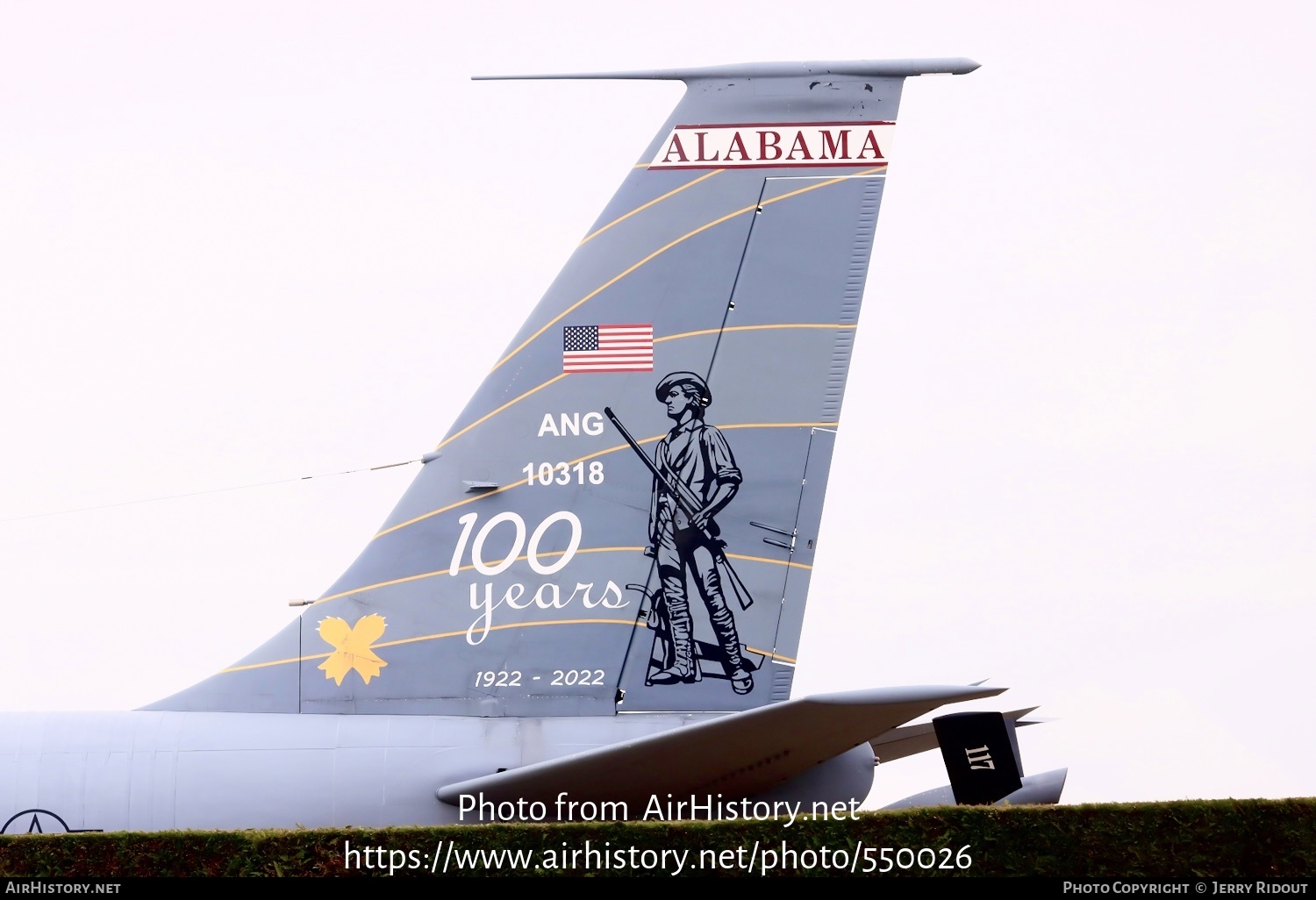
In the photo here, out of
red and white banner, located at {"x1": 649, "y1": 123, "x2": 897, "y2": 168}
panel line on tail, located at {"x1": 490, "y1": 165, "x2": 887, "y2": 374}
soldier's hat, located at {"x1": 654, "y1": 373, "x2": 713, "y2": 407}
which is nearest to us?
soldier's hat, located at {"x1": 654, "y1": 373, "x2": 713, "y2": 407}

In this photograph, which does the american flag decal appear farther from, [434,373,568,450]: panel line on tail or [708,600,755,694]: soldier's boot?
[708,600,755,694]: soldier's boot

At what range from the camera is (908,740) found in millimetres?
11797

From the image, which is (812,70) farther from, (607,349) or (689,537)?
(689,537)

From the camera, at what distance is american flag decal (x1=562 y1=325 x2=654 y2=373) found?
12062 mm

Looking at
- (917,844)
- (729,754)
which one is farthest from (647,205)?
(917,844)

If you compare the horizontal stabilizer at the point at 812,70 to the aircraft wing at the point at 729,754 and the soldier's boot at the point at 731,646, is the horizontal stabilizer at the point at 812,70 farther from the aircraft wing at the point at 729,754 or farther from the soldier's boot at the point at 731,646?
the aircraft wing at the point at 729,754

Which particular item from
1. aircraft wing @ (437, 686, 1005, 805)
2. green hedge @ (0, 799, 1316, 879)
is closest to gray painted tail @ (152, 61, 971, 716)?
aircraft wing @ (437, 686, 1005, 805)

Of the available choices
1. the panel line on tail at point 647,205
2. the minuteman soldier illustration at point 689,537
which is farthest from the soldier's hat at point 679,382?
the panel line on tail at point 647,205

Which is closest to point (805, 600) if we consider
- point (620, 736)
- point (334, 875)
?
point (620, 736)

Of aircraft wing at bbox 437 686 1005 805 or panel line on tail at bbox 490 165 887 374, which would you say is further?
panel line on tail at bbox 490 165 887 374

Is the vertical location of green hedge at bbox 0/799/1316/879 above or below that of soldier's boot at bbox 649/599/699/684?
below

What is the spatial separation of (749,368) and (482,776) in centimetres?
382

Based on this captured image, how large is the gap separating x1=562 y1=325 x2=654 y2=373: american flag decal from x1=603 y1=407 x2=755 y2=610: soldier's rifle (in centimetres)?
37

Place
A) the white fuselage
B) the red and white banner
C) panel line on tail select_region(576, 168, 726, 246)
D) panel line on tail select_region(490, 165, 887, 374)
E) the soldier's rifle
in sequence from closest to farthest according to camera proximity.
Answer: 1. the white fuselage
2. the soldier's rifle
3. panel line on tail select_region(490, 165, 887, 374)
4. panel line on tail select_region(576, 168, 726, 246)
5. the red and white banner
